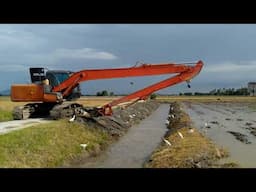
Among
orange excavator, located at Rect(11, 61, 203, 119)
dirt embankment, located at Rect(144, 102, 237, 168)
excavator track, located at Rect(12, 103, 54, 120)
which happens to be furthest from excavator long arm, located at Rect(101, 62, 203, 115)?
excavator track, located at Rect(12, 103, 54, 120)

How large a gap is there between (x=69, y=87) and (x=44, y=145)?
611 centimetres

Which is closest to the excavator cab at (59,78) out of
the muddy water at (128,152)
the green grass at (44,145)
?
the muddy water at (128,152)

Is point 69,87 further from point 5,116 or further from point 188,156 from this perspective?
point 188,156

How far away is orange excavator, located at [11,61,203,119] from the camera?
14.5 meters

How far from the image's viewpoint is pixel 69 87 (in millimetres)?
16172

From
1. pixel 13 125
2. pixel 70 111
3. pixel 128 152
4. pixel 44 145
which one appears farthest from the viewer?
pixel 70 111

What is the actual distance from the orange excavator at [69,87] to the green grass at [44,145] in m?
2.20

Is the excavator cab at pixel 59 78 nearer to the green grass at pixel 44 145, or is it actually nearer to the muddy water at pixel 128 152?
the muddy water at pixel 128 152

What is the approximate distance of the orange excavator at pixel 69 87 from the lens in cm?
1446

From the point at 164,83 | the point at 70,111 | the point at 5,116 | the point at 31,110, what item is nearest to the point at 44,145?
the point at 70,111

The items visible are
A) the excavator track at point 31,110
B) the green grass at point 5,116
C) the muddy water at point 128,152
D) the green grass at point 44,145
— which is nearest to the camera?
the green grass at point 44,145

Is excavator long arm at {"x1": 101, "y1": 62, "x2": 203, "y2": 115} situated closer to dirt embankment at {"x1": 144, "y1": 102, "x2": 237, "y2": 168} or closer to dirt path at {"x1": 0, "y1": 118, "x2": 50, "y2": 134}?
dirt embankment at {"x1": 144, "y1": 102, "x2": 237, "y2": 168}
